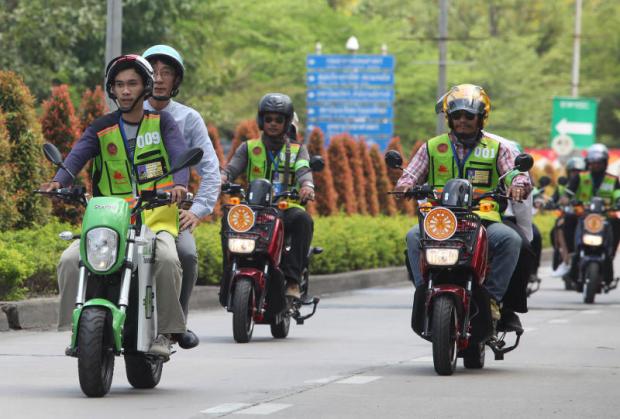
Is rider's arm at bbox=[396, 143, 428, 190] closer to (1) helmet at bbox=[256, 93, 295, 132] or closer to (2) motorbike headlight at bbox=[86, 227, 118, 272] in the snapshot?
(2) motorbike headlight at bbox=[86, 227, 118, 272]

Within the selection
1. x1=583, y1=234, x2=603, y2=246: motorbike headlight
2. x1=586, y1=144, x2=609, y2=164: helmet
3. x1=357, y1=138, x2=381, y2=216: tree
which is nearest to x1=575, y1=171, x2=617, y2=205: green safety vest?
x1=586, y1=144, x2=609, y2=164: helmet

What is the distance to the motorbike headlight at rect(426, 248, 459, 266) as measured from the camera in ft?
32.9

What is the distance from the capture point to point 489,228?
10.6 m

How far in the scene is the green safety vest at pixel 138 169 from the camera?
8.95 m

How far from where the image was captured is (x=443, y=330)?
9.95 meters

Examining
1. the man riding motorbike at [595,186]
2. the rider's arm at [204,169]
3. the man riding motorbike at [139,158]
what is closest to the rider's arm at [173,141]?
the man riding motorbike at [139,158]

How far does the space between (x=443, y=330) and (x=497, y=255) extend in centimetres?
82

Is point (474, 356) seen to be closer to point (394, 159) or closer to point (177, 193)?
point (394, 159)

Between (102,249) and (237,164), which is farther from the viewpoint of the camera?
(237,164)

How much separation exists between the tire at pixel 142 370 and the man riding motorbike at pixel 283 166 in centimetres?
446

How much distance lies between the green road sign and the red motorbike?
34972mm

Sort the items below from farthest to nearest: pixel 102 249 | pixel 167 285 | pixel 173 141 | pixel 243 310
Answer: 1. pixel 243 310
2. pixel 173 141
3. pixel 167 285
4. pixel 102 249

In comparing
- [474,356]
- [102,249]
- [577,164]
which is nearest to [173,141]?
[102,249]

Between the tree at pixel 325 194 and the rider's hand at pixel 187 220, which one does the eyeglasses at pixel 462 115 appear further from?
the tree at pixel 325 194
